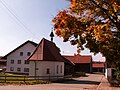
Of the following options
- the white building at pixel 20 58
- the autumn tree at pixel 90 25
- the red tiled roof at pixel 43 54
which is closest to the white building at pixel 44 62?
the red tiled roof at pixel 43 54

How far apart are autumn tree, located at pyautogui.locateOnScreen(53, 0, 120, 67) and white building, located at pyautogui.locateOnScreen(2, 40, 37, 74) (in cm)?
4504

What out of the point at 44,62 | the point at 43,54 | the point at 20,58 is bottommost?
the point at 44,62

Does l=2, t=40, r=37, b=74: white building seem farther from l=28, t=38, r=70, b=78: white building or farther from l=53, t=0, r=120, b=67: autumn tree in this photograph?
l=53, t=0, r=120, b=67: autumn tree

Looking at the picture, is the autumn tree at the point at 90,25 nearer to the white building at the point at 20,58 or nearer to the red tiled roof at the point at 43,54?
the red tiled roof at the point at 43,54

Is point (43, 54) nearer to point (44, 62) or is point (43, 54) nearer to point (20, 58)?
point (44, 62)

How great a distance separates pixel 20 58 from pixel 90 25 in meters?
48.5

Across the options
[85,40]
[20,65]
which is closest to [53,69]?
[20,65]

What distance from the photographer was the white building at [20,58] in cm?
6222

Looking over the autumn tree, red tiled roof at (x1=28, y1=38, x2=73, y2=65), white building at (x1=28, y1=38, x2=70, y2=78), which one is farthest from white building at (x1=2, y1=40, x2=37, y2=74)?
the autumn tree

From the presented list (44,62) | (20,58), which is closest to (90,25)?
(44,62)

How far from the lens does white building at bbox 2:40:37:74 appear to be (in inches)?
2450

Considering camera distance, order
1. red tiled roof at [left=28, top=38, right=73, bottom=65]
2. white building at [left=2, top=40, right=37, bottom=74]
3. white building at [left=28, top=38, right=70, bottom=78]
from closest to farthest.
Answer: white building at [left=28, top=38, right=70, bottom=78], red tiled roof at [left=28, top=38, right=73, bottom=65], white building at [left=2, top=40, right=37, bottom=74]

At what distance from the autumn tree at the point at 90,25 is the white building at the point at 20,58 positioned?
45035 mm

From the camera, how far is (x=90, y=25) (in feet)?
55.2
